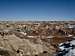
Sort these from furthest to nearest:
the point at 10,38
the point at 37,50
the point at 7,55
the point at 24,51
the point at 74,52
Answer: the point at 10,38 → the point at 37,50 → the point at 24,51 → the point at 74,52 → the point at 7,55

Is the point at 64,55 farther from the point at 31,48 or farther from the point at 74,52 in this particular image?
the point at 31,48

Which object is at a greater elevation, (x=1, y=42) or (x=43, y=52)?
(x=1, y=42)

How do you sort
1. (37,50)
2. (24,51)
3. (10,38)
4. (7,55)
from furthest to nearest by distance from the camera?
(10,38) < (37,50) < (24,51) < (7,55)

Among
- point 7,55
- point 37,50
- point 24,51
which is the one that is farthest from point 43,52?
point 7,55

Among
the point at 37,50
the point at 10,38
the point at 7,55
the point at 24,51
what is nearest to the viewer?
the point at 7,55

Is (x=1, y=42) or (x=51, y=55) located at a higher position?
(x=1, y=42)

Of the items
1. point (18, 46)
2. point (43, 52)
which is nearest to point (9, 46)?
point (18, 46)

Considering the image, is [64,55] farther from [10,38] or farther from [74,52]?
[10,38]

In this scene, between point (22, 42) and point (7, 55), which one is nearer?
point (7, 55)

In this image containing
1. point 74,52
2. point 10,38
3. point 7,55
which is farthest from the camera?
point 10,38
